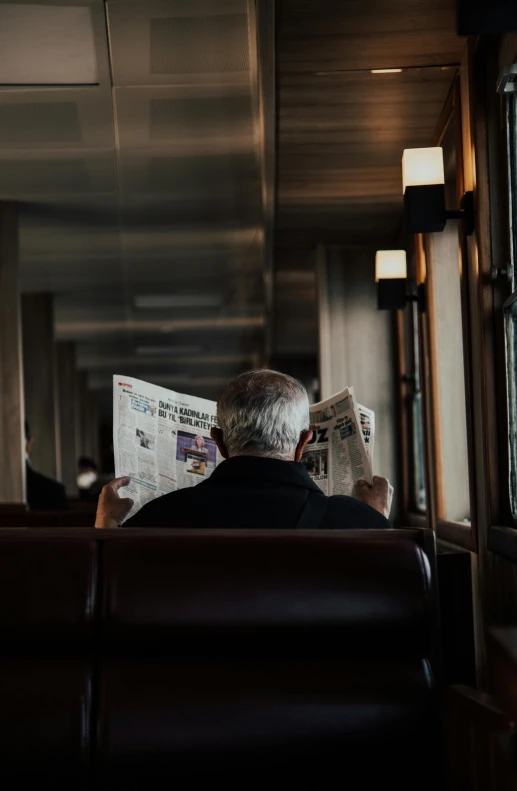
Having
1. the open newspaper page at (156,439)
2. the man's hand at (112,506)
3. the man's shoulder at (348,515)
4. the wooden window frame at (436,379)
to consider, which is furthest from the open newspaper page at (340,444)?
the wooden window frame at (436,379)

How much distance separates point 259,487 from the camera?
1.96 m

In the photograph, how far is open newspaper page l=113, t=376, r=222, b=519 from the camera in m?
2.29

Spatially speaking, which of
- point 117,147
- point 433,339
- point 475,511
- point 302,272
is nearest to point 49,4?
point 117,147

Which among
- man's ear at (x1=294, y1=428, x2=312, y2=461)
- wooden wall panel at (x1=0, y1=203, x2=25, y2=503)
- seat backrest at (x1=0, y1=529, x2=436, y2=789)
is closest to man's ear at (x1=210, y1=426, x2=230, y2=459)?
man's ear at (x1=294, y1=428, x2=312, y2=461)

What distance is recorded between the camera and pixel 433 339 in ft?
16.5

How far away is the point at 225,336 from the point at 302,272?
20.5 ft

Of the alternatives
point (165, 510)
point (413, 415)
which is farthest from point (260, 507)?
point (413, 415)

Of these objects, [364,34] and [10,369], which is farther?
[10,369]

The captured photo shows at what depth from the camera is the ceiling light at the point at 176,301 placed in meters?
11.0

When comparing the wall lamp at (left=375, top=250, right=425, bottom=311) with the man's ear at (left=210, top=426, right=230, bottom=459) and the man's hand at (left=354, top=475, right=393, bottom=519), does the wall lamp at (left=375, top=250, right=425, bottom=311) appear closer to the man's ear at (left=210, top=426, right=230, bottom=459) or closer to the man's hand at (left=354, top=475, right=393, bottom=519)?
the man's hand at (left=354, top=475, right=393, bottom=519)

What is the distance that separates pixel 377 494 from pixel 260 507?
41 cm

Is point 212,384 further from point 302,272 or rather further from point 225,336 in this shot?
point 302,272

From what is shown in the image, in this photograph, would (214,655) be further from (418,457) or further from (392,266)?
(418,457)

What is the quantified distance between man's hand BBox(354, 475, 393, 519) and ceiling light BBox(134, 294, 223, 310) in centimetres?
881
